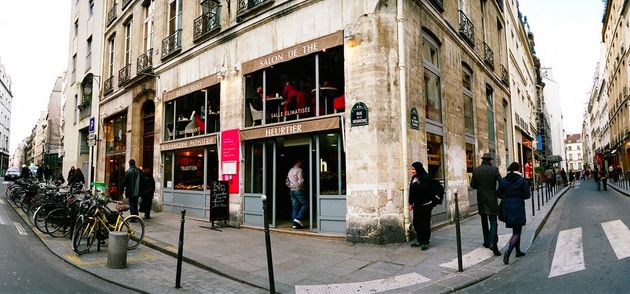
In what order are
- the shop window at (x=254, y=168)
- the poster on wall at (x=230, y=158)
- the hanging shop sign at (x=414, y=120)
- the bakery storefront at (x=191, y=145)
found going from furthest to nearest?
1. the bakery storefront at (x=191, y=145)
2. the poster on wall at (x=230, y=158)
3. the shop window at (x=254, y=168)
4. the hanging shop sign at (x=414, y=120)

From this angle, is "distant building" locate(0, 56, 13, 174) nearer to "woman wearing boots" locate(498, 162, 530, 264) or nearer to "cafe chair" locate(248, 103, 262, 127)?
"cafe chair" locate(248, 103, 262, 127)

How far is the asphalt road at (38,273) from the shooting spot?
184 inches

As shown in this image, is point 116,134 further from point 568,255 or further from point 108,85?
point 568,255

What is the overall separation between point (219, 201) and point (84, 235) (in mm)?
3539

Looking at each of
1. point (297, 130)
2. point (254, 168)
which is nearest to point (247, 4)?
point (297, 130)

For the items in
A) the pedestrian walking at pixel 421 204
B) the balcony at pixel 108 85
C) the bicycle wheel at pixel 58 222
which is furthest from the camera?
the balcony at pixel 108 85

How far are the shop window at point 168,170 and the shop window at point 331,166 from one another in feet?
24.1

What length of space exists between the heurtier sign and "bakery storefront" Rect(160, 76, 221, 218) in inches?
200

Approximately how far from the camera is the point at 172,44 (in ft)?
44.8

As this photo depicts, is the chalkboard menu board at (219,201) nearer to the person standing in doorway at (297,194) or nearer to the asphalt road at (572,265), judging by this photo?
the person standing in doorway at (297,194)

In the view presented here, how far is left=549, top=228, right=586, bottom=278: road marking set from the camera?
5.25m

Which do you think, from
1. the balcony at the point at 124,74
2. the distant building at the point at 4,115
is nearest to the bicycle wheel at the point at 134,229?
the balcony at the point at 124,74

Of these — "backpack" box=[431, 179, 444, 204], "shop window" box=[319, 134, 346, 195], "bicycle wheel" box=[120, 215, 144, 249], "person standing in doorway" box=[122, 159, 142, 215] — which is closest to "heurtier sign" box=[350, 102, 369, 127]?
"shop window" box=[319, 134, 346, 195]

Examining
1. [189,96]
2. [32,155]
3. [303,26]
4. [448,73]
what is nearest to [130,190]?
[189,96]
